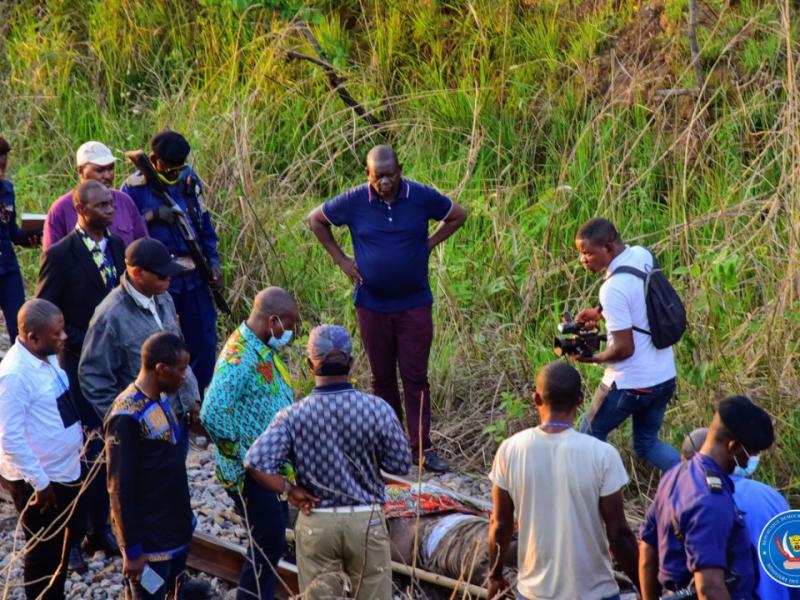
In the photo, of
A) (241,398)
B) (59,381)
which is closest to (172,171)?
(59,381)

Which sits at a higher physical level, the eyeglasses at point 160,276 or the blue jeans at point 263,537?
the eyeglasses at point 160,276

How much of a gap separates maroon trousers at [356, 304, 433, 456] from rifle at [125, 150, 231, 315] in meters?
1.14

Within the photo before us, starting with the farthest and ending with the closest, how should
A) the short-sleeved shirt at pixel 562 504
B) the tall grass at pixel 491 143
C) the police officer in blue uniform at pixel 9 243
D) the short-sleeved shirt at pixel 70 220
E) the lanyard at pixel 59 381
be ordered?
the police officer in blue uniform at pixel 9 243 → the tall grass at pixel 491 143 → the short-sleeved shirt at pixel 70 220 → the lanyard at pixel 59 381 → the short-sleeved shirt at pixel 562 504

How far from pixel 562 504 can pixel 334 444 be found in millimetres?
982

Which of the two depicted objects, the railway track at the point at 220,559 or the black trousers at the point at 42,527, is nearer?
the black trousers at the point at 42,527

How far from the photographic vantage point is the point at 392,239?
773cm

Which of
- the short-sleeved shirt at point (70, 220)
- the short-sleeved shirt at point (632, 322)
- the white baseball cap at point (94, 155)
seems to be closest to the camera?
the short-sleeved shirt at point (632, 322)

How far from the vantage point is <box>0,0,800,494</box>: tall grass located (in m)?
8.17

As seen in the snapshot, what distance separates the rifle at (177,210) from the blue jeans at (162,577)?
9.82 ft

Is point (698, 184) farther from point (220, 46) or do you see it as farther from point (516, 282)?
point (220, 46)

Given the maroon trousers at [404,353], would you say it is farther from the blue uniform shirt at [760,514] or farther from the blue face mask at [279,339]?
the blue uniform shirt at [760,514]

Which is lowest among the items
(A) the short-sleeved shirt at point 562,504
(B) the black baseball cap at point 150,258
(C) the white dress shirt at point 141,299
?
(A) the short-sleeved shirt at point 562,504

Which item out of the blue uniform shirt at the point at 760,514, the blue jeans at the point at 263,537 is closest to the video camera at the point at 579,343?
the blue jeans at the point at 263,537

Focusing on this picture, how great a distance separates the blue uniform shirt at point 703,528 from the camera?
418cm
